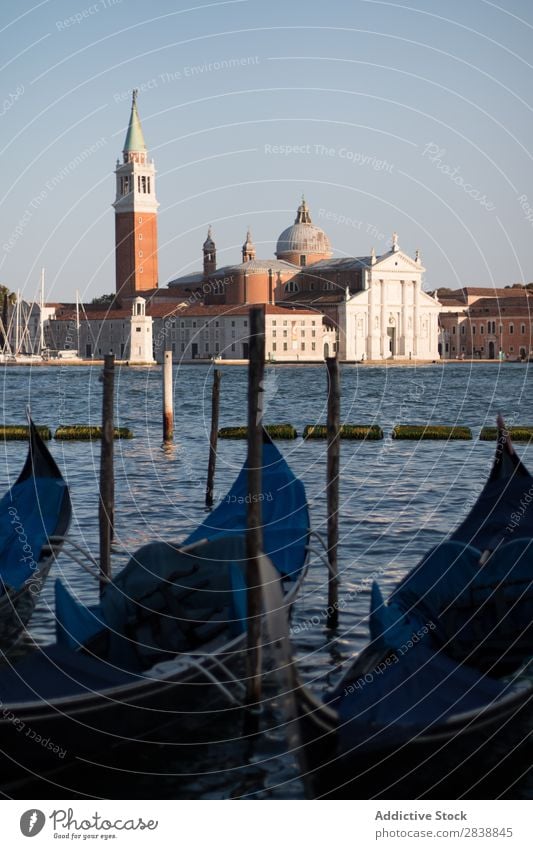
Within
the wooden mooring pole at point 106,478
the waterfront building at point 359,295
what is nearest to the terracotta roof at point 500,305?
the waterfront building at point 359,295

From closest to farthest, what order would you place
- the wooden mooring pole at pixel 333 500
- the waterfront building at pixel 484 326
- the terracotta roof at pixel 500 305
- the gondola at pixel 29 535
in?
the gondola at pixel 29 535
the wooden mooring pole at pixel 333 500
the terracotta roof at pixel 500 305
the waterfront building at pixel 484 326

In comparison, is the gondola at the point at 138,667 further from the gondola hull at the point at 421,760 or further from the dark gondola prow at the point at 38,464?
the dark gondola prow at the point at 38,464

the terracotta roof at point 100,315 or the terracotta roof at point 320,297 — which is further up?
the terracotta roof at point 320,297

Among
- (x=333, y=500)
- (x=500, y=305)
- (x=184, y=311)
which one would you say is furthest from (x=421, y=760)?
(x=500, y=305)

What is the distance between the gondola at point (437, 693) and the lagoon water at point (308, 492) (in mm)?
431

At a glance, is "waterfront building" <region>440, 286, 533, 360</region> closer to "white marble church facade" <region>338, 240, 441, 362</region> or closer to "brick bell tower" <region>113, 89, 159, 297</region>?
"white marble church facade" <region>338, 240, 441, 362</region>

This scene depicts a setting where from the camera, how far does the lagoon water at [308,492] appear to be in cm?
618

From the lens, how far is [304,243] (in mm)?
86000

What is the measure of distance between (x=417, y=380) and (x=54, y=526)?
47514mm

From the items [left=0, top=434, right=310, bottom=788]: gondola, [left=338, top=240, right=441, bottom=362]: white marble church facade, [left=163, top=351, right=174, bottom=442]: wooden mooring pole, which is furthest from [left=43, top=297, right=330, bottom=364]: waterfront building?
[left=0, top=434, right=310, bottom=788]: gondola

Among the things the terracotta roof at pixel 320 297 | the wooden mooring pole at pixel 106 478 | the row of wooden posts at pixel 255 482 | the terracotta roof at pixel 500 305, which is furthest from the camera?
the terracotta roof at pixel 500 305

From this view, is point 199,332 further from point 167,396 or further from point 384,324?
point 167,396

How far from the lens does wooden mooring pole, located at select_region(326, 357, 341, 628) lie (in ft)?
29.3

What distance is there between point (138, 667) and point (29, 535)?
8.59ft
